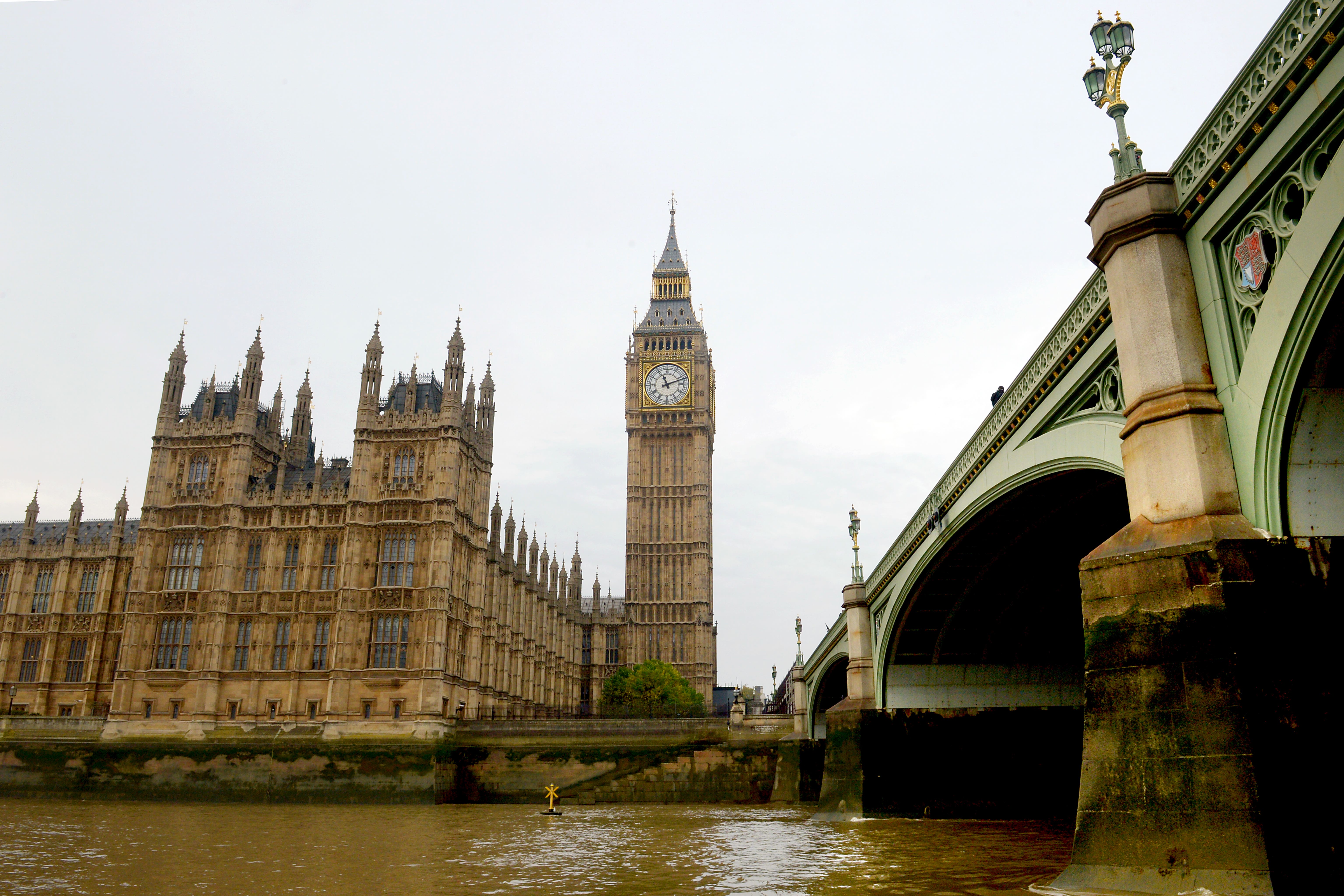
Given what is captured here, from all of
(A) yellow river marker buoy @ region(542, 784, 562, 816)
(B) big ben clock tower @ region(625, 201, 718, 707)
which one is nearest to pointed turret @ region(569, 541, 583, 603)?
(B) big ben clock tower @ region(625, 201, 718, 707)

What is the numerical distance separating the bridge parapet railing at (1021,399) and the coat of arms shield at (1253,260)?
2111 millimetres

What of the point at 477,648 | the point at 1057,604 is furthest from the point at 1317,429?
the point at 477,648

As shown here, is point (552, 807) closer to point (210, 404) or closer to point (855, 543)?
point (855, 543)

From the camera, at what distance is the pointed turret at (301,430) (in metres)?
67.6

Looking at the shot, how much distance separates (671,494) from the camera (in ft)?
335

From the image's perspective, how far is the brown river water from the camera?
15.6 metres

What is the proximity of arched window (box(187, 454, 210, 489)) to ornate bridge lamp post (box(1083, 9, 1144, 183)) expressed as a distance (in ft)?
192

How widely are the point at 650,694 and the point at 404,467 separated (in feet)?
103

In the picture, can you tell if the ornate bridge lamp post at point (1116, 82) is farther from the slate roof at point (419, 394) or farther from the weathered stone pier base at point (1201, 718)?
the slate roof at point (419, 394)

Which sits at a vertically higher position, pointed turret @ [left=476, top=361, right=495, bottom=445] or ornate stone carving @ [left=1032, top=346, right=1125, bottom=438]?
pointed turret @ [left=476, top=361, right=495, bottom=445]

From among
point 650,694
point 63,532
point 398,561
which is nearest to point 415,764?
point 398,561

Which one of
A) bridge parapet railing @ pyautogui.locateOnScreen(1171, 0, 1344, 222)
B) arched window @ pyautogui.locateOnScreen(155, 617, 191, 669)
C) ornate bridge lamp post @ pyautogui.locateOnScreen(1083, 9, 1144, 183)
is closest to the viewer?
bridge parapet railing @ pyautogui.locateOnScreen(1171, 0, 1344, 222)

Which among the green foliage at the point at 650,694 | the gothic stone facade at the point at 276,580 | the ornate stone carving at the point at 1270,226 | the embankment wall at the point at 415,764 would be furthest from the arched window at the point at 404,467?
the ornate stone carving at the point at 1270,226

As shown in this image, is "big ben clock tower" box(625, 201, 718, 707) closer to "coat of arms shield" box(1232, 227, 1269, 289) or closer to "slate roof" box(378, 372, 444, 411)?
"slate roof" box(378, 372, 444, 411)
